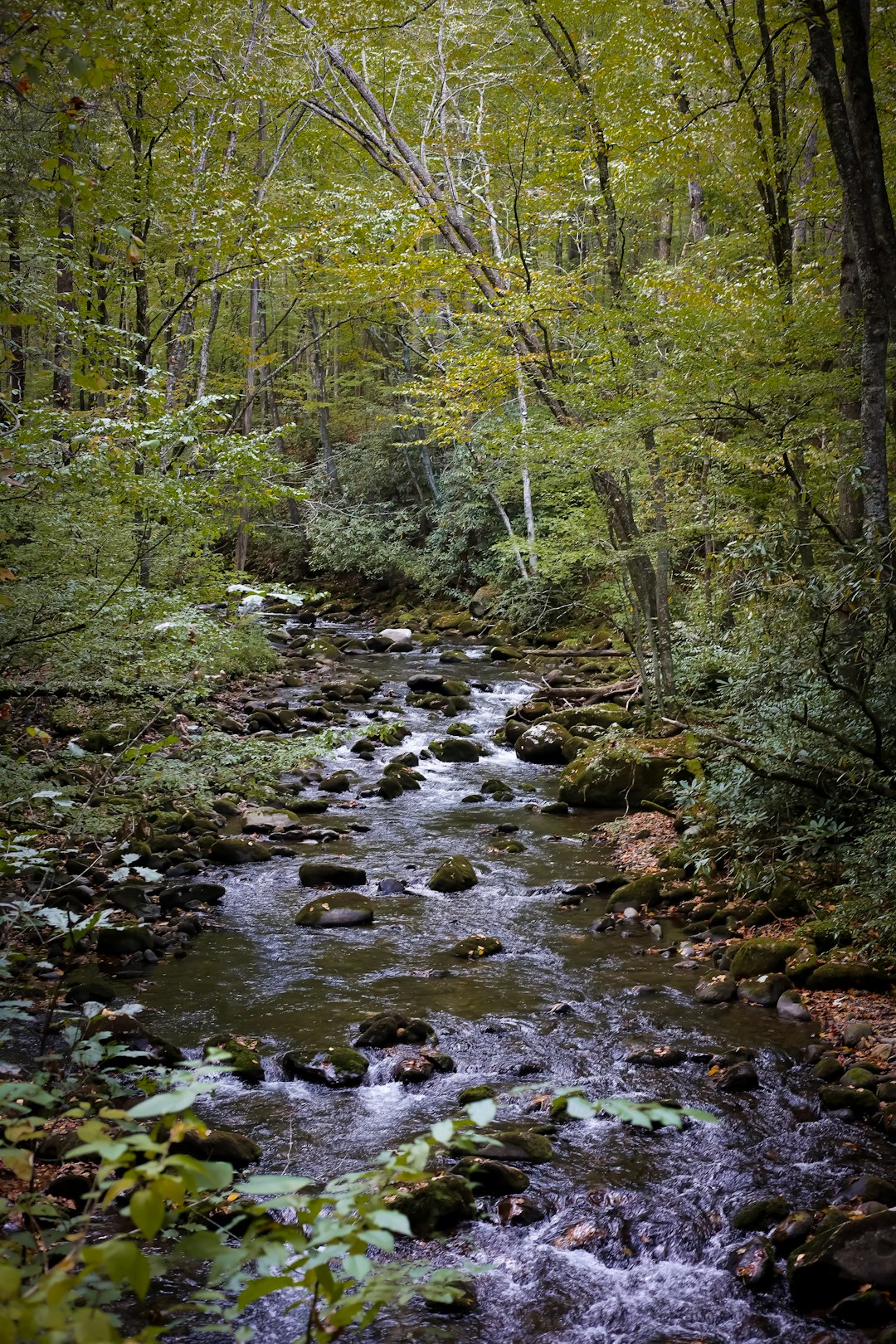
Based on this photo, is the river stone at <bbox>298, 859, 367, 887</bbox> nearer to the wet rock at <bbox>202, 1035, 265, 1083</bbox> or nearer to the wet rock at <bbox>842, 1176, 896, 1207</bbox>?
the wet rock at <bbox>202, 1035, 265, 1083</bbox>

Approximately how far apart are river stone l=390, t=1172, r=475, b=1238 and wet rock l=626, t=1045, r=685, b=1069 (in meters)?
1.75

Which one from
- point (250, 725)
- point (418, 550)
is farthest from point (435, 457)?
point (250, 725)

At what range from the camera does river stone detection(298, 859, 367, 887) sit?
884 centimetres

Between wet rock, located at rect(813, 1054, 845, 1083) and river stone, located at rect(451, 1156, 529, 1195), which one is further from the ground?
river stone, located at rect(451, 1156, 529, 1195)

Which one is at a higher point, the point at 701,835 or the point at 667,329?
the point at 667,329

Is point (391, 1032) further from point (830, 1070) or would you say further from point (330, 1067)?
point (830, 1070)

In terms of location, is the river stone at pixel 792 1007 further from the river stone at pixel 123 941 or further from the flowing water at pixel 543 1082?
the river stone at pixel 123 941

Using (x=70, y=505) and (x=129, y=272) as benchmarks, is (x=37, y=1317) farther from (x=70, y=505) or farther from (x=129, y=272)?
(x=129, y=272)

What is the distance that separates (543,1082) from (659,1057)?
1.35 m

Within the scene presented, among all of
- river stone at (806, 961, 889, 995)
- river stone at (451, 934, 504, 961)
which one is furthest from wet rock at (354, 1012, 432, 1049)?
river stone at (806, 961, 889, 995)

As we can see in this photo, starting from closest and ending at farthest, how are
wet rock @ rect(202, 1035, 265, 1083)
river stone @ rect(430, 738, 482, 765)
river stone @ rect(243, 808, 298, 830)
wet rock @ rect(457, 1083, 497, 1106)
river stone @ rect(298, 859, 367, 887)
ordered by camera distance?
wet rock @ rect(457, 1083, 497, 1106) → wet rock @ rect(202, 1035, 265, 1083) → river stone @ rect(298, 859, 367, 887) → river stone @ rect(243, 808, 298, 830) → river stone @ rect(430, 738, 482, 765)

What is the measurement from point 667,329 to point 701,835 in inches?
198

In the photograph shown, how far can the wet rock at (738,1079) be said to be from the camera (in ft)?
16.8

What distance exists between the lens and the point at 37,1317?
125 centimetres
